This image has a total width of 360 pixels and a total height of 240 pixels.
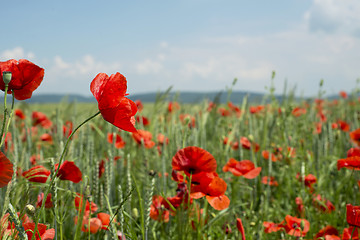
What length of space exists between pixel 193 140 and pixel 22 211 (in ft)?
3.10

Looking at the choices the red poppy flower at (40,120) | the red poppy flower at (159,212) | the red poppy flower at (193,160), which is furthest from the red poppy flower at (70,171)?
the red poppy flower at (40,120)

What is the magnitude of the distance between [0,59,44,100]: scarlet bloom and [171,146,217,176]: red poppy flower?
0.39 meters

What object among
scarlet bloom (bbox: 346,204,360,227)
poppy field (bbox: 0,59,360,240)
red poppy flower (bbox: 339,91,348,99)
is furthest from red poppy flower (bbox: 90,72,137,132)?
red poppy flower (bbox: 339,91,348,99)

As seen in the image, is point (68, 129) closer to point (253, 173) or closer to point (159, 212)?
point (159, 212)

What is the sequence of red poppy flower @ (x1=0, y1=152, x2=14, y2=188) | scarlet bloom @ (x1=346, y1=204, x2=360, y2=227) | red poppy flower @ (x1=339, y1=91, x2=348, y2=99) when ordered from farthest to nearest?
red poppy flower @ (x1=339, y1=91, x2=348, y2=99), scarlet bloom @ (x1=346, y1=204, x2=360, y2=227), red poppy flower @ (x1=0, y1=152, x2=14, y2=188)

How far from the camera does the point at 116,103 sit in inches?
25.2

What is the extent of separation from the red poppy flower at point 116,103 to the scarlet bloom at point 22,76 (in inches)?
4.0

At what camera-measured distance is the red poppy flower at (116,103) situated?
640 millimetres

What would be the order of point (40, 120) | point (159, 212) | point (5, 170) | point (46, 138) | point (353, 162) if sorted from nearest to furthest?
point (5, 170) → point (353, 162) → point (159, 212) → point (46, 138) → point (40, 120)

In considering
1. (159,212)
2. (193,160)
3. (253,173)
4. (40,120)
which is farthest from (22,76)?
(40,120)

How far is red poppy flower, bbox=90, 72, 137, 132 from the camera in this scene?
64cm

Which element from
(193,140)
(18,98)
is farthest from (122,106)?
(193,140)

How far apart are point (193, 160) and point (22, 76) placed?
17.7 inches

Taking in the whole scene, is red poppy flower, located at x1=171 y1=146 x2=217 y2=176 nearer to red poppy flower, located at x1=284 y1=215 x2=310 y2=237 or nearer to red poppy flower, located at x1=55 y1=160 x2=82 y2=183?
red poppy flower, located at x1=55 y1=160 x2=82 y2=183
